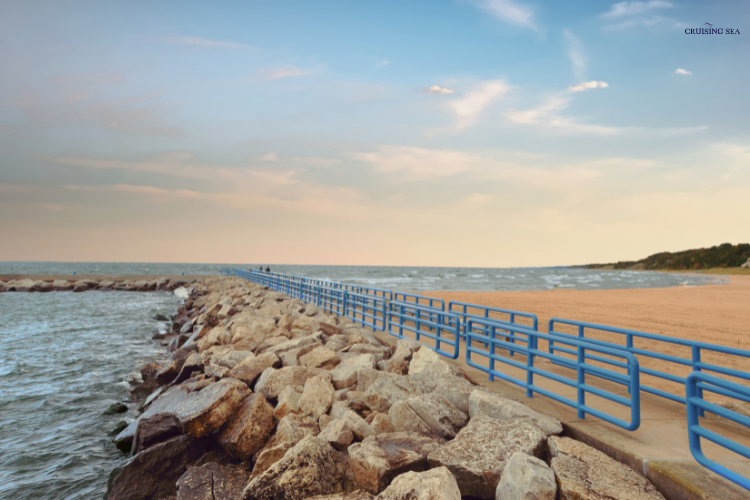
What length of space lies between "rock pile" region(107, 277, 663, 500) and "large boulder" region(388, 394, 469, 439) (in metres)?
0.01

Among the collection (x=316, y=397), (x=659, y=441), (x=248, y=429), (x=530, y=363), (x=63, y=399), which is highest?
(x=530, y=363)

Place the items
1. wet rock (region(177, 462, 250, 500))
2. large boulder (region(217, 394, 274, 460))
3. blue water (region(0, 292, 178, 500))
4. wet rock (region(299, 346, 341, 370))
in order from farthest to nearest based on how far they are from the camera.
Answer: wet rock (region(299, 346, 341, 370)), blue water (region(0, 292, 178, 500)), large boulder (region(217, 394, 274, 460)), wet rock (region(177, 462, 250, 500))

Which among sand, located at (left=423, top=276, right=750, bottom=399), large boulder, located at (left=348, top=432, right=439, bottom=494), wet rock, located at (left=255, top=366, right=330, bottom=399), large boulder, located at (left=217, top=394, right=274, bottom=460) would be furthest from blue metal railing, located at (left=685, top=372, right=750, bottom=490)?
wet rock, located at (left=255, top=366, right=330, bottom=399)

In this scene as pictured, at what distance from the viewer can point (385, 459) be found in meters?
4.20

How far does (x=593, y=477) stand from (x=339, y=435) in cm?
254

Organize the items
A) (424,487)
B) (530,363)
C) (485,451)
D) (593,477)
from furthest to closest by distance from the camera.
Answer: (530,363) → (485,451) → (593,477) → (424,487)

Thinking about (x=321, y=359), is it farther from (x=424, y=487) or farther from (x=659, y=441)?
(x=659, y=441)

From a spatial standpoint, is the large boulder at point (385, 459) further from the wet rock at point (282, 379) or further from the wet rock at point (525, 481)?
the wet rock at point (282, 379)

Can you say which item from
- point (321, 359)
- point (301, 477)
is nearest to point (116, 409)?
point (321, 359)

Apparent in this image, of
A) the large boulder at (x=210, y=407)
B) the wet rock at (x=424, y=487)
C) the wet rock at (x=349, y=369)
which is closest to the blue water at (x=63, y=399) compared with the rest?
the large boulder at (x=210, y=407)

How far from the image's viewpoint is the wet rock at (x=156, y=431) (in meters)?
6.16

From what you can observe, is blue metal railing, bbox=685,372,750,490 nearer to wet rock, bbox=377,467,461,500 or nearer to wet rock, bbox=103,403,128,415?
wet rock, bbox=377,467,461,500

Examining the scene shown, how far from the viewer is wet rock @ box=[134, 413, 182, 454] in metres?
6.16

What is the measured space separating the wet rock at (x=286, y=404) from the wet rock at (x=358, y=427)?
133 centimetres
